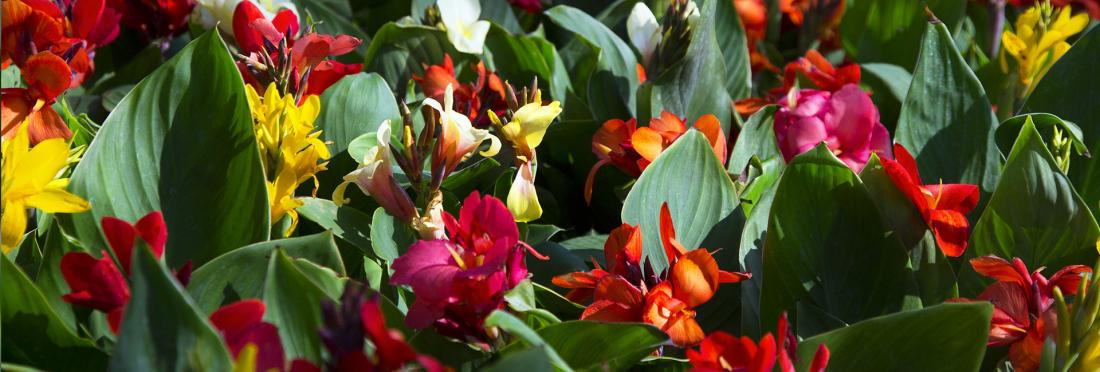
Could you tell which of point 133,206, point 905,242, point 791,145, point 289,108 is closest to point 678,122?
point 791,145

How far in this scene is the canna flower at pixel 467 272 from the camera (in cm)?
70

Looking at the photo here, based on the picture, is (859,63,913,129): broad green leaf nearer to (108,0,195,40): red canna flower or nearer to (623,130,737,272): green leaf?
(623,130,737,272): green leaf

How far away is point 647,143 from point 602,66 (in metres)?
0.31

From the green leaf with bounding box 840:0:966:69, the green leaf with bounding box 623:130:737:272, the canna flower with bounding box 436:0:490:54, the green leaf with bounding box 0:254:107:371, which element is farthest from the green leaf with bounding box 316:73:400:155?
the green leaf with bounding box 840:0:966:69

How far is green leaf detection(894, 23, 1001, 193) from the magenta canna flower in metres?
0.04

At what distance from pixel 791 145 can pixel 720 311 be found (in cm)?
26

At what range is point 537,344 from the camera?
0.58 meters

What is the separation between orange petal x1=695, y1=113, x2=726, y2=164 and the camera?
1.03 metres

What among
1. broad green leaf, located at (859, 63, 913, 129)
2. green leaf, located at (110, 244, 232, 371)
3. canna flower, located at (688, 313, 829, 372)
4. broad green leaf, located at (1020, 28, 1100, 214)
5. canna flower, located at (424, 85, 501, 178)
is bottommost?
broad green leaf, located at (859, 63, 913, 129)

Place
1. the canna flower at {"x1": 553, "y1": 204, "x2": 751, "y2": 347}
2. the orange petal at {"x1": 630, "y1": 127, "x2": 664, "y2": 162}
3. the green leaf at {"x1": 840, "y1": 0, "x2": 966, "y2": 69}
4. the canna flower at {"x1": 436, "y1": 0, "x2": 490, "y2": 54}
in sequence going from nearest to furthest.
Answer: the canna flower at {"x1": 553, "y1": 204, "x2": 751, "y2": 347} < the orange petal at {"x1": 630, "y1": 127, "x2": 664, "y2": 162} < the canna flower at {"x1": 436, "y1": 0, "x2": 490, "y2": 54} < the green leaf at {"x1": 840, "y1": 0, "x2": 966, "y2": 69}

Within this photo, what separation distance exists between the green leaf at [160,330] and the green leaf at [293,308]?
0.11 m

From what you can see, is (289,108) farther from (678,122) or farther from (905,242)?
(905,242)

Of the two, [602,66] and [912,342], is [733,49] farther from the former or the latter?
[912,342]

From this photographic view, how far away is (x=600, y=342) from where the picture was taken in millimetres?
731
